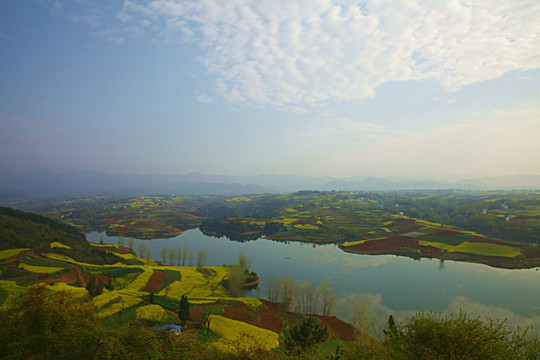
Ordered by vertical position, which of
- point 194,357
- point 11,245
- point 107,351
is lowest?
point 11,245

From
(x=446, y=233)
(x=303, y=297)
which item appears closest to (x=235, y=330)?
(x=303, y=297)

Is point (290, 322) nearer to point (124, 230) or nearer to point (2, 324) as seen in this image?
point (2, 324)

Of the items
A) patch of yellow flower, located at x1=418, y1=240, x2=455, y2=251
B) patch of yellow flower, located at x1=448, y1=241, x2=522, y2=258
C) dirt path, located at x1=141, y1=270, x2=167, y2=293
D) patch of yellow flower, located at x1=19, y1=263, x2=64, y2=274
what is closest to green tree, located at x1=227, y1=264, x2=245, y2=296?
dirt path, located at x1=141, y1=270, x2=167, y2=293

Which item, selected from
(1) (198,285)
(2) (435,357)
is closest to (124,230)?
(1) (198,285)

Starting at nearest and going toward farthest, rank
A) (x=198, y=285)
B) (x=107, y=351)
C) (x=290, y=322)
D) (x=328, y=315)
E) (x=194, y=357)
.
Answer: (x=107, y=351), (x=194, y=357), (x=290, y=322), (x=328, y=315), (x=198, y=285)

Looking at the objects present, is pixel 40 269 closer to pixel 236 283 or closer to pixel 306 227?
pixel 236 283

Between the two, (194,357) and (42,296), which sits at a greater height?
(42,296)

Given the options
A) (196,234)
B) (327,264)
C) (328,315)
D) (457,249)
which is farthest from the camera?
(196,234)

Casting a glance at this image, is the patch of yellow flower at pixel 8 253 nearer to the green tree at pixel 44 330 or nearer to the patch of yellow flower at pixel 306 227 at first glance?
the green tree at pixel 44 330

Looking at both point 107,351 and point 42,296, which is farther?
point 42,296

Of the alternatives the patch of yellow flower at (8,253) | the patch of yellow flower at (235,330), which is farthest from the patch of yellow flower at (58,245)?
the patch of yellow flower at (235,330)
